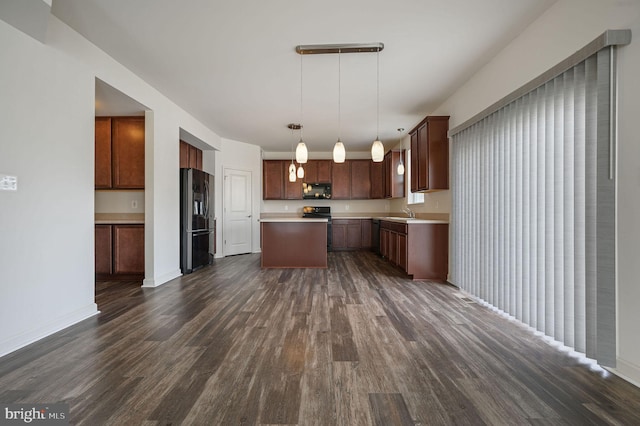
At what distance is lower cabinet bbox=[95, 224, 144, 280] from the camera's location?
13.9ft

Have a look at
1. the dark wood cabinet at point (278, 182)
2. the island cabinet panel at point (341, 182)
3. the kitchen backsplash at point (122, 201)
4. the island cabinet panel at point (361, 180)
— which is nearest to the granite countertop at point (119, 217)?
the kitchen backsplash at point (122, 201)

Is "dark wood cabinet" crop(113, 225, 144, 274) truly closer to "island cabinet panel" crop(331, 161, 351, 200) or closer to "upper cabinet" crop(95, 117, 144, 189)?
"upper cabinet" crop(95, 117, 144, 189)

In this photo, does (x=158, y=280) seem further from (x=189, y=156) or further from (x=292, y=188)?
(x=292, y=188)

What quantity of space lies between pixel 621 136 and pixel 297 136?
17.4ft

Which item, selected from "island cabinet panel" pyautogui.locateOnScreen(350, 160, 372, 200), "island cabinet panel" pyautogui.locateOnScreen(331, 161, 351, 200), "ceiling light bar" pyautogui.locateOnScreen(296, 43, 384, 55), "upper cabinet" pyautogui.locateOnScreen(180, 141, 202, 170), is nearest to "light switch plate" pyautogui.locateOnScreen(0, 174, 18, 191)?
"ceiling light bar" pyautogui.locateOnScreen(296, 43, 384, 55)

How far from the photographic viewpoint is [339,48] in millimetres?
2943

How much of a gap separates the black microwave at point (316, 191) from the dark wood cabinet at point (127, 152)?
4.15m

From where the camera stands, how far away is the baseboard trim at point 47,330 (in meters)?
2.12

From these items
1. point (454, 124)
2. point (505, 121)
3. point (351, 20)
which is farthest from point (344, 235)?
point (351, 20)

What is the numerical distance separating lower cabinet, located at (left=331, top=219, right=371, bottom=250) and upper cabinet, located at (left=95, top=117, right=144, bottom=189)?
15.3ft

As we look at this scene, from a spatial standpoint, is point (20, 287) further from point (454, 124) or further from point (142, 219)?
point (454, 124)

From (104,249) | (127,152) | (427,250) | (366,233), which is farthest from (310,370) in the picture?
(366,233)

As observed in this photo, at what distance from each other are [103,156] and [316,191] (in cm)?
469

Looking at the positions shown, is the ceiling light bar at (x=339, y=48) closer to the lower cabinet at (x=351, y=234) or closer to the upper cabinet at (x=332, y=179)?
the upper cabinet at (x=332, y=179)
